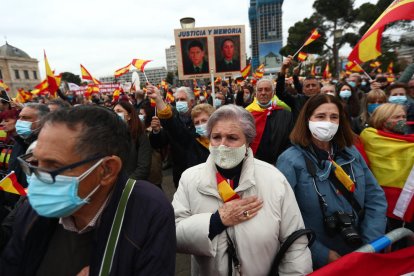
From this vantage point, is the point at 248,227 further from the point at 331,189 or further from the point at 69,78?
the point at 69,78

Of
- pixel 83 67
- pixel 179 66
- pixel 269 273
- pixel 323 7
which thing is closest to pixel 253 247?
pixel 269 273

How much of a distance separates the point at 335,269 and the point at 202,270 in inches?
31.4

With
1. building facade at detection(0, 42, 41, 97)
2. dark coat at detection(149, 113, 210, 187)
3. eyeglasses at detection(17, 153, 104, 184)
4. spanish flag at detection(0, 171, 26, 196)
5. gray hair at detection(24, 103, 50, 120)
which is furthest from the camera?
building facade at detection(0, 42, 41, 97)

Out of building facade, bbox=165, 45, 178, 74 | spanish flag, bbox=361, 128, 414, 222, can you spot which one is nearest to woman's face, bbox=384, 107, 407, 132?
spanish flag, bbox=361, 128, 414, 222

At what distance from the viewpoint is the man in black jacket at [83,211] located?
110cm

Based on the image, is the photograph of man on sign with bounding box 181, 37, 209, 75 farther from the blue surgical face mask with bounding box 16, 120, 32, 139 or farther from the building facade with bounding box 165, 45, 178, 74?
the building facade with bounding box 165, 45, 178, 74

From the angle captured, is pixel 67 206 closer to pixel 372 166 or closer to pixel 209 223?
pixel 209 223

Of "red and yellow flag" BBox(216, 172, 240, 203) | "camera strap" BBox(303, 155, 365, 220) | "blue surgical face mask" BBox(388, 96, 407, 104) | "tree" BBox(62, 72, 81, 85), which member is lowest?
"camera strap" BBox(303, 155, 365, 220)

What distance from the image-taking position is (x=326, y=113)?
2.16m

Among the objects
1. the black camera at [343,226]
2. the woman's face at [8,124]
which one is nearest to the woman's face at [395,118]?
the black camera at [343,226]

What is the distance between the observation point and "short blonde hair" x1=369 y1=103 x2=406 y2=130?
2553 mm

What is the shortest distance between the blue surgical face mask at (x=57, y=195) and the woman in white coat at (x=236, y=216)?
0.68 meters

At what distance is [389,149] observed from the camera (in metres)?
2.32

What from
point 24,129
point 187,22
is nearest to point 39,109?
point 24,129
